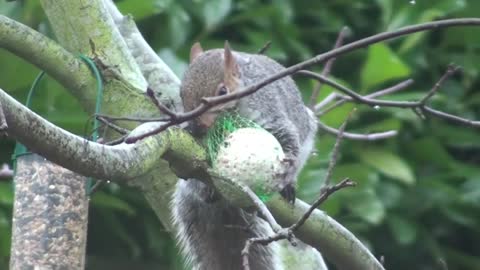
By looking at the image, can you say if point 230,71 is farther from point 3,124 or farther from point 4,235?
point 3,124

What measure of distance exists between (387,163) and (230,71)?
73 cm

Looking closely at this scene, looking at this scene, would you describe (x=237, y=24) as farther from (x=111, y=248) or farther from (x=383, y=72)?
(x=111, y=248)

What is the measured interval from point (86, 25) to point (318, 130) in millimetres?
799

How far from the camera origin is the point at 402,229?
3.19 meters

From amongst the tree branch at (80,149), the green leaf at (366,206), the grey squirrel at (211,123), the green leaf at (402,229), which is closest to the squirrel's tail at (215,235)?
the grey squirrel at (211,123)

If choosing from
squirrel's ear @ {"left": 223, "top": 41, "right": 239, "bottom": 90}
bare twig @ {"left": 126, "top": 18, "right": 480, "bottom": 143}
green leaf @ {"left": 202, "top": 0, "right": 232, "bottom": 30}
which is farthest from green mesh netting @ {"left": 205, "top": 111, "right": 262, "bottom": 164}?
green leaf @ {"left": 202, "top": 0, "right": 232, "bottom": 30}

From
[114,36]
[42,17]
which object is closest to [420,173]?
[42,17]

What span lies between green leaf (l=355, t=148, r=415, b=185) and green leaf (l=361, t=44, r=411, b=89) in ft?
0.54

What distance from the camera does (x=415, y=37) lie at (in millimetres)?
3232

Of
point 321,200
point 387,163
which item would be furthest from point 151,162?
point 387,163

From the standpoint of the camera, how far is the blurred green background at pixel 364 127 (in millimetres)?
2799

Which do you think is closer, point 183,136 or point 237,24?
point 183,136

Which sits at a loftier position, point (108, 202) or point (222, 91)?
point (222, 91)

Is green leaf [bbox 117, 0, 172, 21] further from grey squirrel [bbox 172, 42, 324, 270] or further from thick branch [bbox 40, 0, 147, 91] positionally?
thick branch [bbox 40, 0, 147, 91]
